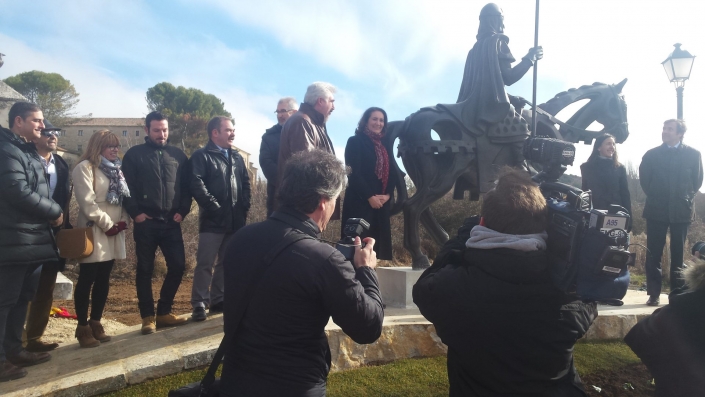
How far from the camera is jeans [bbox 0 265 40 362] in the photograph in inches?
125

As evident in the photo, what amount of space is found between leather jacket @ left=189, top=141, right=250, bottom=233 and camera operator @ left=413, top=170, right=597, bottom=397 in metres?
2.85

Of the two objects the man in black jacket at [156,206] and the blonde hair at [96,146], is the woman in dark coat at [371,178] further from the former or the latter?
the blonde hair at [96,146]

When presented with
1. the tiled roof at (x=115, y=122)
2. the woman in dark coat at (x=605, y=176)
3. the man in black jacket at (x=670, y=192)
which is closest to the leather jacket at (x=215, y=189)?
the woman in dark coat at (x=605, y=176)

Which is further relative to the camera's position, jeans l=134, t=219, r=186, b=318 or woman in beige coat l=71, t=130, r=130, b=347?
jeans l=134, t=219, r=186, b=318

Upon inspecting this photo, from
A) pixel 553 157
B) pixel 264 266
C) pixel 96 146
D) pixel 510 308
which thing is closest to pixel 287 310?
pixel 264 266

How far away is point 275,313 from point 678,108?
289 inches

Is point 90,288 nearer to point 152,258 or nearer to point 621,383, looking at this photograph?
point 152,258

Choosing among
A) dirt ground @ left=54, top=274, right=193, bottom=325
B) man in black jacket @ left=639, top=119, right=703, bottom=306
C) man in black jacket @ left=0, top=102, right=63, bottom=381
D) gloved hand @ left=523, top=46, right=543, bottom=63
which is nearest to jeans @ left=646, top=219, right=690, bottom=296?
man in black jacket @ left=639, top=119, right=703, bottom=306

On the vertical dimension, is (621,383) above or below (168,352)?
below

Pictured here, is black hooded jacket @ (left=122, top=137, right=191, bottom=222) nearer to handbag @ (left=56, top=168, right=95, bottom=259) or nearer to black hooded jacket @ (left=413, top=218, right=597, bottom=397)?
handbag @ (left=56, top=168, right=95, bottom=259)

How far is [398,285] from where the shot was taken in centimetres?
514

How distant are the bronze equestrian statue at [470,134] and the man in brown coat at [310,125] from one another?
122cm

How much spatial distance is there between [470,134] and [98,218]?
3.76m

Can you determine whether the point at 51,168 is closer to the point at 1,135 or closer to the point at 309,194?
the point at 1,135
